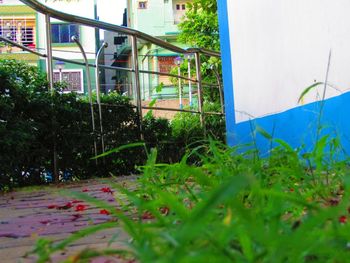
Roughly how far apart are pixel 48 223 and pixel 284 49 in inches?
81.3

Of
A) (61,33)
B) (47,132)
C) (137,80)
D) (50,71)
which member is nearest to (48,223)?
(47,132)

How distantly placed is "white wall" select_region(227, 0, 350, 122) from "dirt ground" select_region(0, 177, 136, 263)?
3.65 feet

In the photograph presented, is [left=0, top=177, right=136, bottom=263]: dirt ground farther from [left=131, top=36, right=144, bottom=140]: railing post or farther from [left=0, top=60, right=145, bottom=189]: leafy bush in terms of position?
[left=131, top=36, right=144, bottom=140]: railing post

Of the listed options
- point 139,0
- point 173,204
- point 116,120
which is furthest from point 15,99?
point 139,0

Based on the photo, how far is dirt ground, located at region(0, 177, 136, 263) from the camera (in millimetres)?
1204

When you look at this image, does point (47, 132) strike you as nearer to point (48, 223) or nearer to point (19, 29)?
point (48, 223)

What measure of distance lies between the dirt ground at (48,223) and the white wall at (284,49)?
111 cm

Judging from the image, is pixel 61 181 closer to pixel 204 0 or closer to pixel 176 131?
pixel 176 131

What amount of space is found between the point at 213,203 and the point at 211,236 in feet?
0.55

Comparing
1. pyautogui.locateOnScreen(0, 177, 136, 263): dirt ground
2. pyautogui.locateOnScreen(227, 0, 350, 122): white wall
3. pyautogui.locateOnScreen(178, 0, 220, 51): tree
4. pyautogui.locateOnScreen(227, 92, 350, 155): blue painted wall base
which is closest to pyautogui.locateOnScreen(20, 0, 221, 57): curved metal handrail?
pyautogui.locateOnScreen(227, 0, 350, 122): white wall

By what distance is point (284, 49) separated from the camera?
10.7 feet

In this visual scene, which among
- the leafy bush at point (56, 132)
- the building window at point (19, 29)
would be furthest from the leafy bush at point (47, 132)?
the building window at point (19, 29)

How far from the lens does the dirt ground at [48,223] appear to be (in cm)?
120

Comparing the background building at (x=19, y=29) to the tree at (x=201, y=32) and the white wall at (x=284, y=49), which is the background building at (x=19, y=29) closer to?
the white wall at (x=284, y=49)
